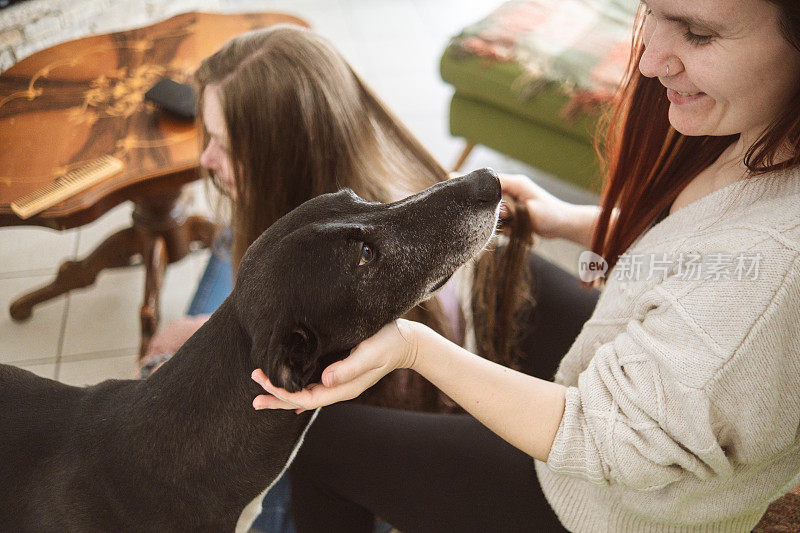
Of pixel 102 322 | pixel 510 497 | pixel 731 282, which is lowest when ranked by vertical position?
pixel 102 322

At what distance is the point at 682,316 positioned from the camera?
37.8 inches

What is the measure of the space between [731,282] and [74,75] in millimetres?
2104

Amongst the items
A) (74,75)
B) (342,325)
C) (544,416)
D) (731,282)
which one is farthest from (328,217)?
(74,75)

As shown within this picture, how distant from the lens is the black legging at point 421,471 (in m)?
1.25

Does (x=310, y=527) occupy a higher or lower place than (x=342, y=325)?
lower

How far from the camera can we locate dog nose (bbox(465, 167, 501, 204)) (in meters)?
1.06

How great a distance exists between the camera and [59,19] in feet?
8.83

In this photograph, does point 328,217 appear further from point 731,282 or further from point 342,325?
point 731,282

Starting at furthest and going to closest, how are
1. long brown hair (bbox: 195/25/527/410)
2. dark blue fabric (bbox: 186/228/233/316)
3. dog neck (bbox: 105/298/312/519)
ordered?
dark blue fabric (bbox: 186/228/233/316)
long brown hair (bbox: 195/25/527/410)
dog neck (bbox: 105/298/312/519)

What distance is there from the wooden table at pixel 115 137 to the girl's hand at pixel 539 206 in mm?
944

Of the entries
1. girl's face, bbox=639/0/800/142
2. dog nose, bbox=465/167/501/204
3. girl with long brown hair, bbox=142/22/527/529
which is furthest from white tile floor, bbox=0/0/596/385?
girl's face, bbox=639/0/800/142

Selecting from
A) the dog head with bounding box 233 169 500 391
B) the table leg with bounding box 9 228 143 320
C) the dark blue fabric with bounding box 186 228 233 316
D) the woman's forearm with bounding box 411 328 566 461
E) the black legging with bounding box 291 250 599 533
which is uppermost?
the dog head with bounding box 233 169 500 391

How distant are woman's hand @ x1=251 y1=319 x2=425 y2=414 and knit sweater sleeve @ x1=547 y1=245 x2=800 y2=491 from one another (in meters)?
0.30

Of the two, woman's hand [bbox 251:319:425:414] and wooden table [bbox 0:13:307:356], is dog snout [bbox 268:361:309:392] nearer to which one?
woman's hand [bbox 251:319:425:414]
